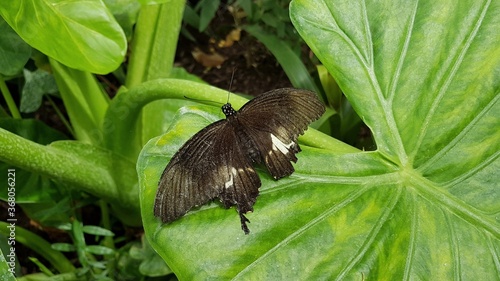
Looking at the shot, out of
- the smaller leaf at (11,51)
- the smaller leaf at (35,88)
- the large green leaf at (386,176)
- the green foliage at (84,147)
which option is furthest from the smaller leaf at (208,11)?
the large green leaf at (386,176)

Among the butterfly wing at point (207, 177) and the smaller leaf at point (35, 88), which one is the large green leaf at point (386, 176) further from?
the smaller leaf at point (35, 88)

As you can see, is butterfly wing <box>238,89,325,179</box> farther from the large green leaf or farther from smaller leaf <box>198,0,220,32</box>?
smaller leaf <box>198,0,220,32</box>

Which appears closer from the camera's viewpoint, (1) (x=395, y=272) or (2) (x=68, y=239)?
(1) (x=395, y=272)

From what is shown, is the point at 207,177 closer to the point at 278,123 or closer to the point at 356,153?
the point at 278,123

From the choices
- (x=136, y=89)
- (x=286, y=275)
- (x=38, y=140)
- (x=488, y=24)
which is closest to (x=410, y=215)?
(x=286, y=275)

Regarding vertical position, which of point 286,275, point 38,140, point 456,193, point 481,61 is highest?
point 481,61

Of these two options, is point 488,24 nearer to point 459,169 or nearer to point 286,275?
point 459,169

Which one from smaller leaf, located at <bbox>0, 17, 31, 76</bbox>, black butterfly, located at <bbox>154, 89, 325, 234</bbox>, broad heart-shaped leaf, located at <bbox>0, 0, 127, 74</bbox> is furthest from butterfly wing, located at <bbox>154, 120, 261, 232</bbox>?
smaller leaf, located at <bbox>0, 17, 31, 76</bbox>
